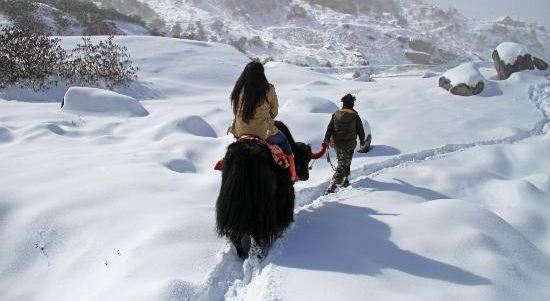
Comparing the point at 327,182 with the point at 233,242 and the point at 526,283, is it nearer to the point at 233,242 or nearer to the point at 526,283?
the point at 233,242

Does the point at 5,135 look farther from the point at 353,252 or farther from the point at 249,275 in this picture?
the point at 353,252

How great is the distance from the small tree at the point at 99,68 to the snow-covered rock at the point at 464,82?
10629mm

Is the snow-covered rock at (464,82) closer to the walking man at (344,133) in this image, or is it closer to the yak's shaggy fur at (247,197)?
the walking man at (344,133)

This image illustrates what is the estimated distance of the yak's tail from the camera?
3.63 meters

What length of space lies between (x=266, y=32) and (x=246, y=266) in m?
56.2

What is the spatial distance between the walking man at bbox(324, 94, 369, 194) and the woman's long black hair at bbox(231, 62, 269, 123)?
2038mm

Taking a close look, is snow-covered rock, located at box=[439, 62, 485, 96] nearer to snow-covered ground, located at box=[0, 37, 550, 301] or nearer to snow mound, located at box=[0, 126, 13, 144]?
snow-covered ground, located at box=[0, 37, 550, 301]

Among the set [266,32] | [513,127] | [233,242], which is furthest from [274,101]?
[266,32]

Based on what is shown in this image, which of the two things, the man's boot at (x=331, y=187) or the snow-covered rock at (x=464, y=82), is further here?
the snow-covered rock at (x=464, y=82)

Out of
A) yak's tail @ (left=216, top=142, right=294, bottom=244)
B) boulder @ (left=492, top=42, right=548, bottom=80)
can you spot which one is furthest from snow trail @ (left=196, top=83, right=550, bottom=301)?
boulder @ (left=492, top=42, right=548, bottom=80)

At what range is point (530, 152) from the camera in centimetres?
807

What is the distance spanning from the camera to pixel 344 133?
5922mm

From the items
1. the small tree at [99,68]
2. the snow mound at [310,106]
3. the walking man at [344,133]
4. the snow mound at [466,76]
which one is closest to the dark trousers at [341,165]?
the walking man at [344,133]

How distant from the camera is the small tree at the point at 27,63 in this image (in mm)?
11633
